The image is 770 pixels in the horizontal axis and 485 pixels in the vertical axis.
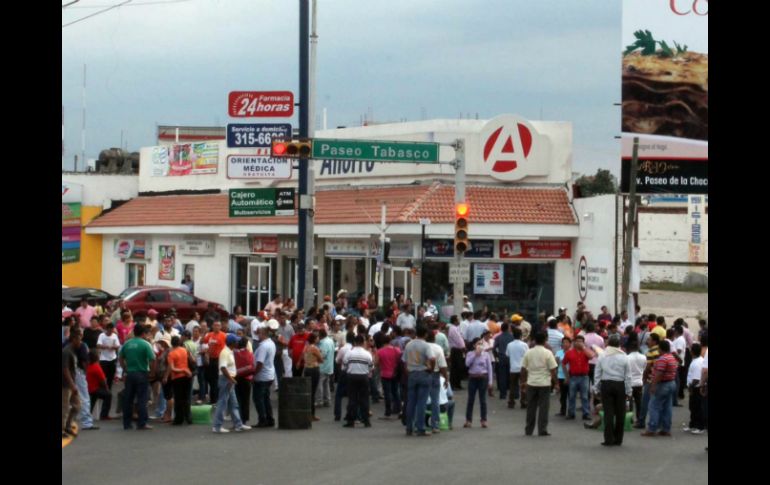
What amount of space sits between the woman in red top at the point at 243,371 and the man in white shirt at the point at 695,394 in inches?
282

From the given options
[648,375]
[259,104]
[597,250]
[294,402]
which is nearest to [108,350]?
[294,402]

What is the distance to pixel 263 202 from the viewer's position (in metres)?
30.2

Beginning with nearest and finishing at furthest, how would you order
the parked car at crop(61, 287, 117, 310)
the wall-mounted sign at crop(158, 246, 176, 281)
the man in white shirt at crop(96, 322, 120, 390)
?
the man in white shirt at crop(96, 322, 120, 390) < the parked car at crop(61, 287, 117, 310) < the wall-mounted sign at crop(158, 246, 176, 281)

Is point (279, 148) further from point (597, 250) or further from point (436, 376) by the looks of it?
point (597, 250)

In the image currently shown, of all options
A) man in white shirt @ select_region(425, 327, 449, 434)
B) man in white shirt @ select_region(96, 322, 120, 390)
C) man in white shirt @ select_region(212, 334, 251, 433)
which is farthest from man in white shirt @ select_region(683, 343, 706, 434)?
man in white shirt @ select_region(96, 322, 120, 390)

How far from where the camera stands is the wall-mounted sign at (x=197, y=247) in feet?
153

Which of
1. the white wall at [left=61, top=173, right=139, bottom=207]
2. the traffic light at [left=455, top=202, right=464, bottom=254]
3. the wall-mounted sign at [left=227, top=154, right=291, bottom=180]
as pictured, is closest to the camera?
the traffic light at [left=455, top=202, right=464, bottom=254]

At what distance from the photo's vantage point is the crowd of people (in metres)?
18.4

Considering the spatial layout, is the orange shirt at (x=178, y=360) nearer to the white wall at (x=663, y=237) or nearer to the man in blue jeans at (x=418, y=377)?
the man in blue jeans at (x=418, y=377)

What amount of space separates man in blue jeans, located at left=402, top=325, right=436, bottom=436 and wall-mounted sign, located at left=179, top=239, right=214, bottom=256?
94.3ft

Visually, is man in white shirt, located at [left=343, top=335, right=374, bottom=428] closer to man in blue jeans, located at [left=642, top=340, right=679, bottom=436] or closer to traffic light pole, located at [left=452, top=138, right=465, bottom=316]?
man in blue jeans, located at [left=642, top=340, right=679, bottom=436]

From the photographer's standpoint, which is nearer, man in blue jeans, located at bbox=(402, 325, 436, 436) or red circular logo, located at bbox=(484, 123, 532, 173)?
man in blue jeans, located at bbox=(402, 325, 436, 436)

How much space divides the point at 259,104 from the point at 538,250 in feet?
41.8
